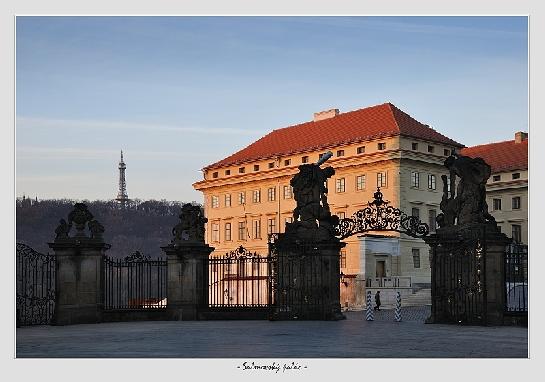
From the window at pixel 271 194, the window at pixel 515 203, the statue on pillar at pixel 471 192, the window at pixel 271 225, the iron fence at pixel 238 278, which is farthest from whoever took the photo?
the window at pixel 515 203

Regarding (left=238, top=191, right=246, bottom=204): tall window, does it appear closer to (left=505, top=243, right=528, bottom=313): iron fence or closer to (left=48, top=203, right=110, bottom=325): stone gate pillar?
(left=505, top=243, right=528, bottom=313): iron fence

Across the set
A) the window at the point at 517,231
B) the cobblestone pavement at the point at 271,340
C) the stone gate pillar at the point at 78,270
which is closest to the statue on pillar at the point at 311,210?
the cobblestone pavement at the point at 271,340

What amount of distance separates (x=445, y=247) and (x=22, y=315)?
12.1 m

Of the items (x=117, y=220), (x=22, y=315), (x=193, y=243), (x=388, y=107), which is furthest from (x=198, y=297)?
(x=117, y=220)

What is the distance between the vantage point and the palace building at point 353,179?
63219mm

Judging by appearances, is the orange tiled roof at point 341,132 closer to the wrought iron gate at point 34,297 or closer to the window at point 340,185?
the window at point 340,185

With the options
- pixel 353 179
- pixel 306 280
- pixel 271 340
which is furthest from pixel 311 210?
pixel 353 179

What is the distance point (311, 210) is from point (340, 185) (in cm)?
4230

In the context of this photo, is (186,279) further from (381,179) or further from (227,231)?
(227,231)

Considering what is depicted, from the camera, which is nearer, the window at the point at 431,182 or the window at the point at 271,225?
the window at the point at 431,182

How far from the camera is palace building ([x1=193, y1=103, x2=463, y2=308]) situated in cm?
6322

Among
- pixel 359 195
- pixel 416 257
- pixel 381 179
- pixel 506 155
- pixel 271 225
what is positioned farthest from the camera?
pixel 506 155

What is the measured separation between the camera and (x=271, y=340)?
19.5 m

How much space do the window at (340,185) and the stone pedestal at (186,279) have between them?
136ft
